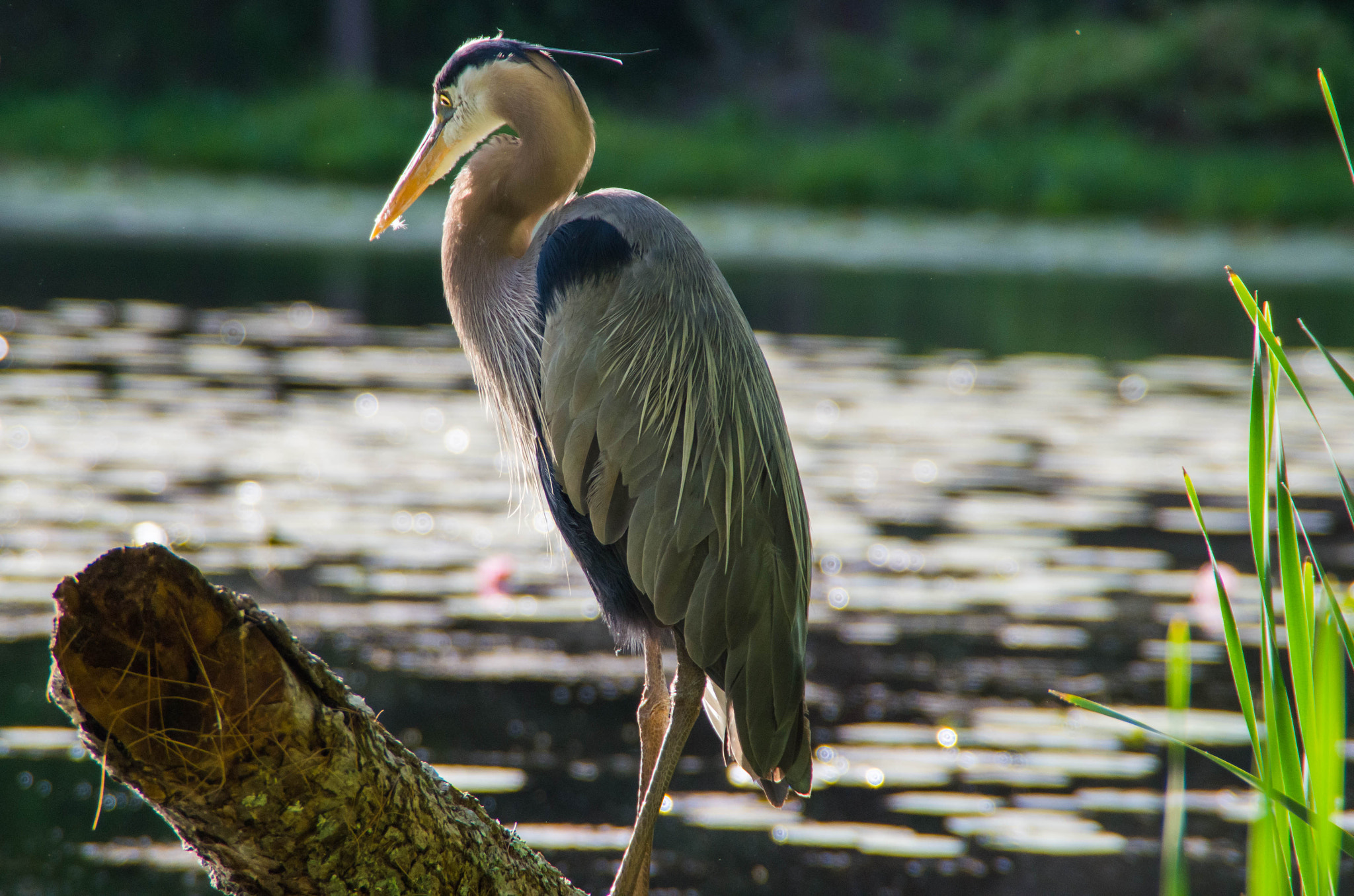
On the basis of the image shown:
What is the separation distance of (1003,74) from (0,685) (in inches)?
936

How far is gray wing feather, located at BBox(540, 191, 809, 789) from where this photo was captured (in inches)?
115

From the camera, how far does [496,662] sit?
5.65 m

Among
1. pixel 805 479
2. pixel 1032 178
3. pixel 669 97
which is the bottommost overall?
pixel 805 479

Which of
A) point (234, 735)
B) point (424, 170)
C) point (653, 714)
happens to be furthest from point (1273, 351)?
point (424, 170)

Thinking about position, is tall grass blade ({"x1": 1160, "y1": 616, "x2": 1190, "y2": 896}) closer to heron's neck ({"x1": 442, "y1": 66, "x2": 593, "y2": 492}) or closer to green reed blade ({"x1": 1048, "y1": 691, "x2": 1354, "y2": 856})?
green reed blade ({"x1": 1048, "y1": 691, "x2": 1354, "y2": 856})

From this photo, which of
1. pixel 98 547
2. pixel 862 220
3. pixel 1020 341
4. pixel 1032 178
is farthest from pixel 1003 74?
pixel 98 547

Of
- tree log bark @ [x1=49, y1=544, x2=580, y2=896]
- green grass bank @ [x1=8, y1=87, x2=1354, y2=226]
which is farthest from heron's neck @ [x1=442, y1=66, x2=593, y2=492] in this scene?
green grass bank @ [x1=8, y1=87, x2=1354, y2=226]

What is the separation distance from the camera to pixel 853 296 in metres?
17.7

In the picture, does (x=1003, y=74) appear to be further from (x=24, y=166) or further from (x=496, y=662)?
(x=496, y=662)

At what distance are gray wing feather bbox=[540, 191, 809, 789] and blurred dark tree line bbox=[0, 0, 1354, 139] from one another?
888 inches

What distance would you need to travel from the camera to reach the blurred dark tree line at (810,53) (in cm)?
2509

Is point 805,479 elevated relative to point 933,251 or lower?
lower

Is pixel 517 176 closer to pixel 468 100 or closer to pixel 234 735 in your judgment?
pixel 468 100

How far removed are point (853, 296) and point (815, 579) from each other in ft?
36.3
